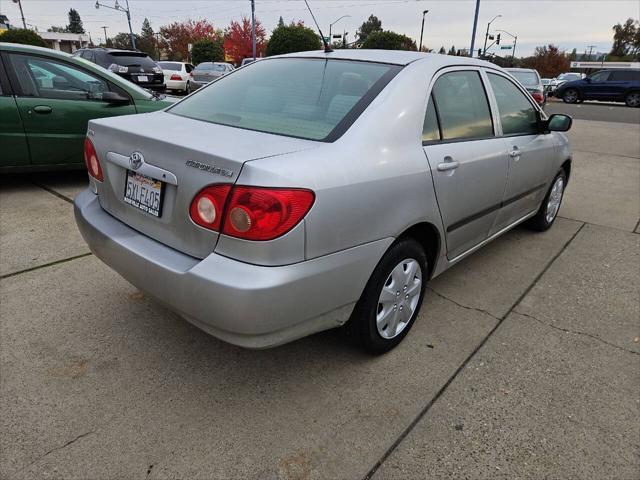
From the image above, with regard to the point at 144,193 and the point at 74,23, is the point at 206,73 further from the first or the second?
the point at 74,23

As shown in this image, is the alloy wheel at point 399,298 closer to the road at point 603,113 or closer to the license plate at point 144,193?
the license plate at point 144,193

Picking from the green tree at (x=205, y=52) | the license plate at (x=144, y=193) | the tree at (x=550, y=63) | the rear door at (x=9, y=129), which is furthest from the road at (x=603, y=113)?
the tree at (x=550, y=63)

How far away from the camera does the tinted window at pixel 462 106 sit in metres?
2.61

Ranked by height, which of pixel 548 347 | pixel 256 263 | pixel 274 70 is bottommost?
pixel 548 347

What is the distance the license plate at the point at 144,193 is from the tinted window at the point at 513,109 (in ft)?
7.82

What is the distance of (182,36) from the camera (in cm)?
5869

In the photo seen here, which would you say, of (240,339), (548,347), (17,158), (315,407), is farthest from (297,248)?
(17,158)

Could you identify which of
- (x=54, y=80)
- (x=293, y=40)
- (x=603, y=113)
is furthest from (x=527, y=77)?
(x=293, y=40)

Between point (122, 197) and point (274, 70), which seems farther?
point (274, 70)

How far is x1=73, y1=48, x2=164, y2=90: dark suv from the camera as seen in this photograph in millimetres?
13102

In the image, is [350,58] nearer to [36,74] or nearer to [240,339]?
[240,339]

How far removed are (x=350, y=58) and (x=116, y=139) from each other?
1385 mm

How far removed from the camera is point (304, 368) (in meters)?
2.43

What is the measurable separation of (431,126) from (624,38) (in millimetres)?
87454
